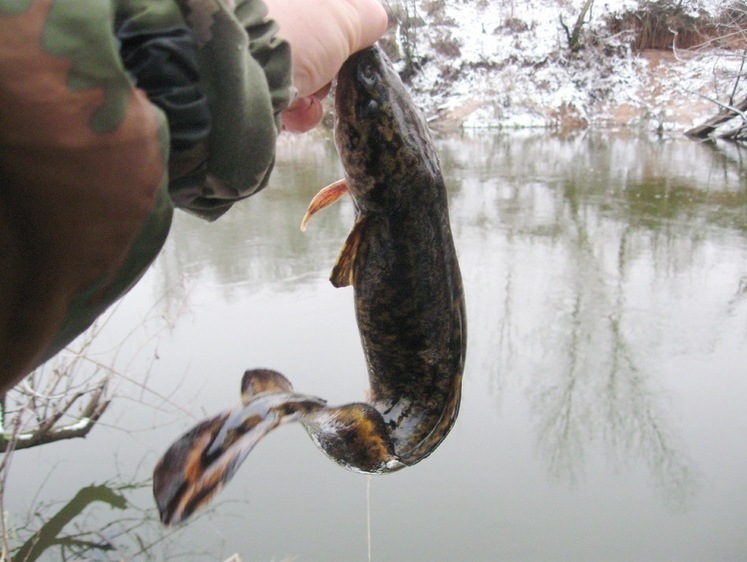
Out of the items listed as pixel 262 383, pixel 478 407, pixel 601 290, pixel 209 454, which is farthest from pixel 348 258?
pixel 601 290

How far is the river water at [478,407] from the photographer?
152 inches

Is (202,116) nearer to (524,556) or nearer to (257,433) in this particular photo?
(257,433)

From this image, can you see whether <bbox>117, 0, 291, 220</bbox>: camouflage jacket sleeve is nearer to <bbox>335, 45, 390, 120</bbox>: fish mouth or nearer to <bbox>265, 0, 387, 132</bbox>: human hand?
<bbox>265, 0, 387, 132</bbox>: human hand

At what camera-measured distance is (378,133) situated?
5.49 feet

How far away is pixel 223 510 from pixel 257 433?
3.21m

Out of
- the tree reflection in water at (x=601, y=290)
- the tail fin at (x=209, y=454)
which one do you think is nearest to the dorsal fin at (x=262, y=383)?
the tail fin at (x=209, y=454)

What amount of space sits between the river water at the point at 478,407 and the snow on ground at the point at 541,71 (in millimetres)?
15470

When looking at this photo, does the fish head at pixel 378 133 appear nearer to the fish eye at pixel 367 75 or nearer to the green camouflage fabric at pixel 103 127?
the fish eye at pixel 367 75

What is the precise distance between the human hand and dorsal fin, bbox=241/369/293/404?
23.8 inches

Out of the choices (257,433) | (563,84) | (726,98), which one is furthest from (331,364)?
(563,84)

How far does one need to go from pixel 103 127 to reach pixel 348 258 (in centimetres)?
112

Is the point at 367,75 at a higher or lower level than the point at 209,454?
higher

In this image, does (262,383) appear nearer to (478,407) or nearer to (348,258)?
(348,258)

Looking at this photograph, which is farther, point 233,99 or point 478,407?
point 478,407
